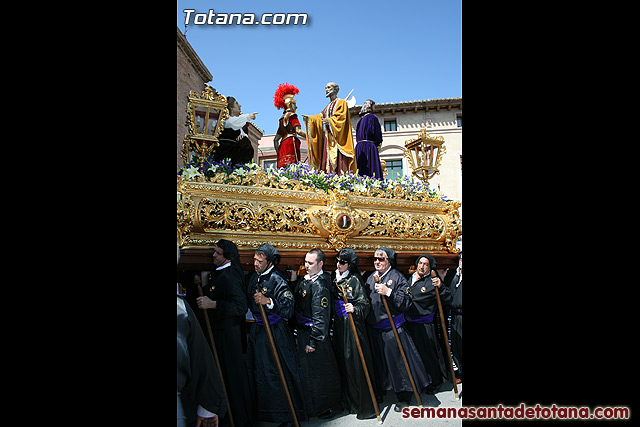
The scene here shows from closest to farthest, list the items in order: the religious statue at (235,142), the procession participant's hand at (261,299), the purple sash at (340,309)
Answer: the procession participant's hand at (261,299) < the purple sash at (340,309) < the religious statue at (235,142)

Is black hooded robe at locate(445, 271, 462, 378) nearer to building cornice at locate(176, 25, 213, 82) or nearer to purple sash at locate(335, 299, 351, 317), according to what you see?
purple sash at locate(335, 299, 351, 317)

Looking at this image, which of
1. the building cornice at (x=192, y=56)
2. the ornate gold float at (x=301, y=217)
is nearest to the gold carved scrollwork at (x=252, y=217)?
the ornate gold float at (x=301, y=217)

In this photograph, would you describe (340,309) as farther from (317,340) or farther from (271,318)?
(271,318)

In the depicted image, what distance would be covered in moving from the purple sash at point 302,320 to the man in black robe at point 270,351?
313 millimetres

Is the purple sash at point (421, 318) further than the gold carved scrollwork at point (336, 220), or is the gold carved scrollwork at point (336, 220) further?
the purple sash at point (421, 318)

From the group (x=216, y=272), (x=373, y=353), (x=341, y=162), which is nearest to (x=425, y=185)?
(x=341, y=162)

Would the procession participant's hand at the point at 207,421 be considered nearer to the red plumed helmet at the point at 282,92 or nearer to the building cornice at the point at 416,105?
the red plumed helmet at the point at 282,92

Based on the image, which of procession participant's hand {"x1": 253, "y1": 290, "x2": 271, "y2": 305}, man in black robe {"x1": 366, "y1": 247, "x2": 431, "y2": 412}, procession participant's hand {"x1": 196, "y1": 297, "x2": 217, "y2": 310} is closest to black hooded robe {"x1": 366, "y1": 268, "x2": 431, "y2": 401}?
man in black robe {"x1": 366, "y1": 247, "x2": 431, "y2": 412}

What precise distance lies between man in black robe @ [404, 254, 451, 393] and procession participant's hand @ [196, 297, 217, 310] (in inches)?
112

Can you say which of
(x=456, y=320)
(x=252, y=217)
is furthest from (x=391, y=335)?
(x=252, y=217)

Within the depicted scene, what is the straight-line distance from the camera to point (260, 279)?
4930mm

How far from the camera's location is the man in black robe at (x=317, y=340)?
16.4ft

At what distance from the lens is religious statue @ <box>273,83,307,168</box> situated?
8.16 m
